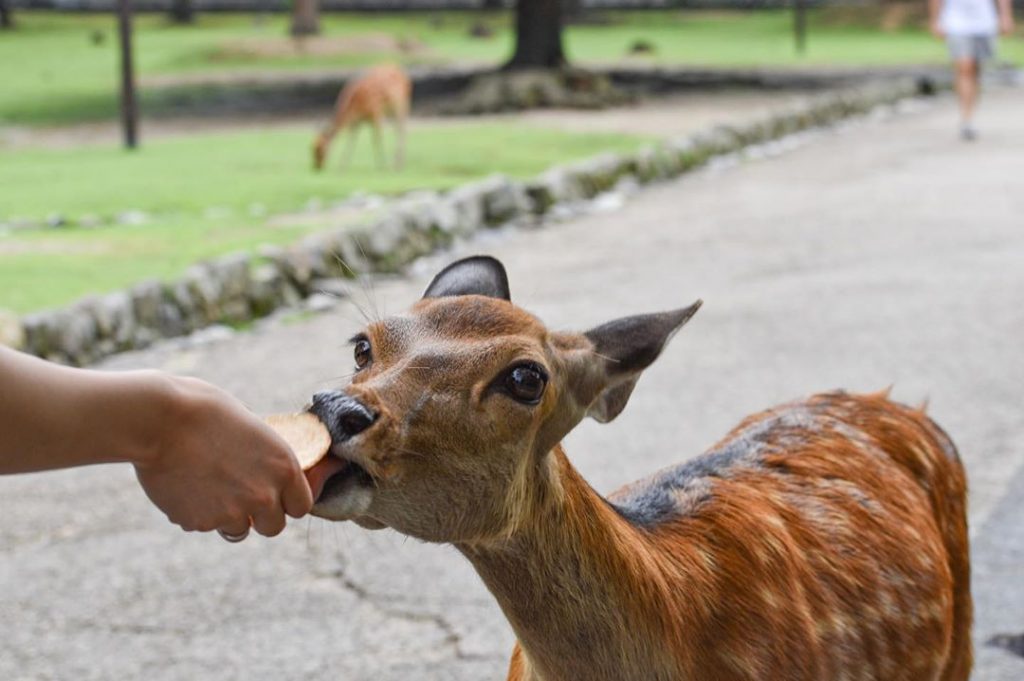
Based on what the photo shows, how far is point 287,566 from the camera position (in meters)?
5.14

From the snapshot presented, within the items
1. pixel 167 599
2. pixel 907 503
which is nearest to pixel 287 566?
pixel 167 599

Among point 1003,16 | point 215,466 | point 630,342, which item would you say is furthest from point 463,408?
point 1003,16

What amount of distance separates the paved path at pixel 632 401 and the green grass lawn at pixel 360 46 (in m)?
12.0

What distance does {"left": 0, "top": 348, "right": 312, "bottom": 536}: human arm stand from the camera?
6.72ft

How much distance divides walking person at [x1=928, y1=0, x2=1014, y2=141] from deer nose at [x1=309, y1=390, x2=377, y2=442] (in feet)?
46.4

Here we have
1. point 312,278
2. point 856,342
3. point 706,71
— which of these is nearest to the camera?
point 856,342

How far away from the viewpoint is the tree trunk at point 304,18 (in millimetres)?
33156

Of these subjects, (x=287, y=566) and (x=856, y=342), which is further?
(x=856, y=342)

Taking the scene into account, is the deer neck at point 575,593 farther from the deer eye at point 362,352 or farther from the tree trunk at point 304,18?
the tree trunk at point 304,18

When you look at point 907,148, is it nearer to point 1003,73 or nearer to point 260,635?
point 1003,73

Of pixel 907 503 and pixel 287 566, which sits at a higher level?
pixel 907 503

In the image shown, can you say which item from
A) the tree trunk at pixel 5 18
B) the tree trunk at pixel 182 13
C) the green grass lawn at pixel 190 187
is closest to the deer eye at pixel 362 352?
the green grass lawn at pixel 190 187

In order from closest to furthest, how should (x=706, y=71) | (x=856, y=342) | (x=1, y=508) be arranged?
(x=1, y=508), (x=856, y=342), (x=706, y=71)

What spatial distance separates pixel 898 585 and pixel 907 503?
0.22 m
